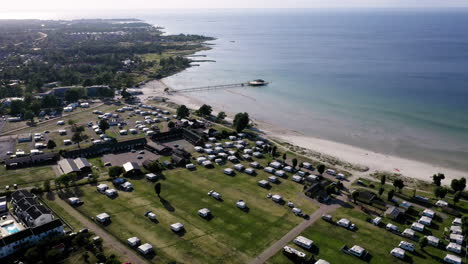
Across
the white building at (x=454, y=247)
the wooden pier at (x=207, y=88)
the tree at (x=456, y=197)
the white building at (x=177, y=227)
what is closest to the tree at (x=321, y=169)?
the tree at (x=456, y=197)

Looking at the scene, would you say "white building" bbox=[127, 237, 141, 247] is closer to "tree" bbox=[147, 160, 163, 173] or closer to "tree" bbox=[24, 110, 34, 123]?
"tree" bbox=[147, 160, 163, 173]

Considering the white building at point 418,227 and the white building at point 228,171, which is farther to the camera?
the white building at point 228,171

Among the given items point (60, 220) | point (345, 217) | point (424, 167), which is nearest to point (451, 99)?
point (424, 167)

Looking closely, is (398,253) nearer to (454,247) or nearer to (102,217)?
(454,247)

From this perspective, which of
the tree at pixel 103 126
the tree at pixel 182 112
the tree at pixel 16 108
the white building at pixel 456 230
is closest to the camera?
the white building at pixel 456 230

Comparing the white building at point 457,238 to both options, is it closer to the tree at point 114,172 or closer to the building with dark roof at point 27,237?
the building with dark roof at point 27,237

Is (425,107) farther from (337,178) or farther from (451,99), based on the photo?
(337,178)
